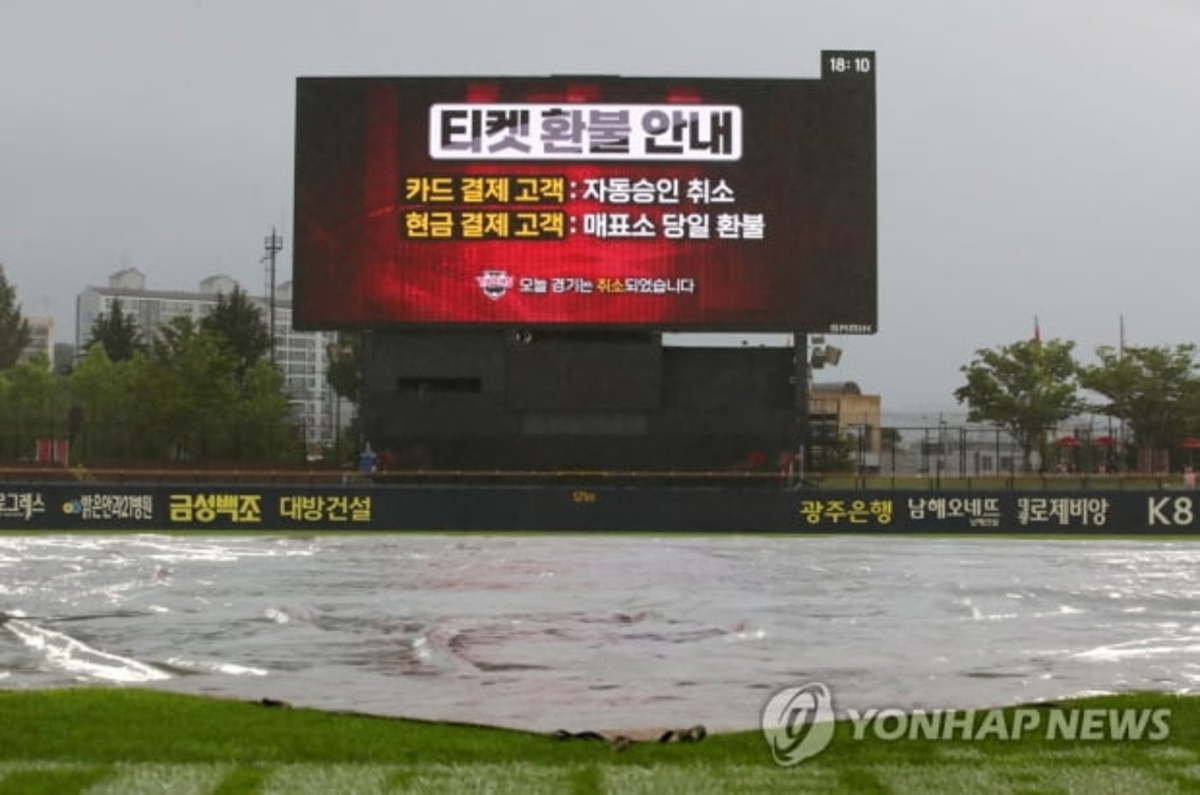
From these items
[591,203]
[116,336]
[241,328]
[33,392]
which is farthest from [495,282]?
[116,336]

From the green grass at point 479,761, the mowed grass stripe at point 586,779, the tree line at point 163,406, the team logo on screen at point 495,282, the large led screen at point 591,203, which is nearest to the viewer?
the mowed grass stripe at point 586,779

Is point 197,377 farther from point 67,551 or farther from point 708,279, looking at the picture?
point 67,551

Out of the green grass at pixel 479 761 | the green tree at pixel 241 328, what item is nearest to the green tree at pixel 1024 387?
the green tree at pixel 241 328

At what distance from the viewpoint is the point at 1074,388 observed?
222 ft

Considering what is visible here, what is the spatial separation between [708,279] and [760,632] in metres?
23.3

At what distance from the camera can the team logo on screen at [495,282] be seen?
37875 millimetres

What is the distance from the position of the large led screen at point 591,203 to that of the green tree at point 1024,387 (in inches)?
1238

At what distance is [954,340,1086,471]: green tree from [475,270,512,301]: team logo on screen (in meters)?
35.0

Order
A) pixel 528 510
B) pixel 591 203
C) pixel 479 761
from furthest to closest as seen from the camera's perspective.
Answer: pixel 591 203
pixel 528 510
pixel 479 761

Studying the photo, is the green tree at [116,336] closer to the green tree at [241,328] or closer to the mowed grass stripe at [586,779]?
the green tree at [241,328]

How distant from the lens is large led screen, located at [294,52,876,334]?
37.7m

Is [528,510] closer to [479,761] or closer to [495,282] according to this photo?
[495,282]

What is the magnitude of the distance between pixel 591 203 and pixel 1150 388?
3847 centimetres

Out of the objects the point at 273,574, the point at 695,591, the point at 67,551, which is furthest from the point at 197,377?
the point at 695,591
